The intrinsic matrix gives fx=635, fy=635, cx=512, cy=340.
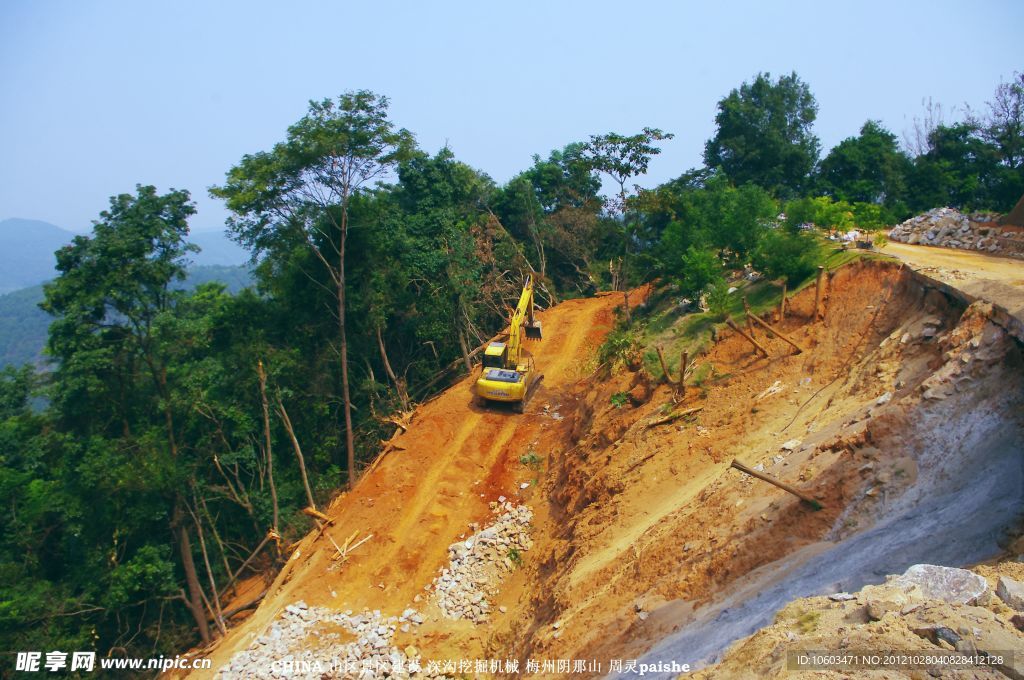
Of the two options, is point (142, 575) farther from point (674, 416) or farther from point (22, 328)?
point (22, 328)

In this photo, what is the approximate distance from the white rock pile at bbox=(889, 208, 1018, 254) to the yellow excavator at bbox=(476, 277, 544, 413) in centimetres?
1143

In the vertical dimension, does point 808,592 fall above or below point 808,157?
below

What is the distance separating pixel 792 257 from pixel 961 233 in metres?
5.11

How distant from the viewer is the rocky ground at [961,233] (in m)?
14.6

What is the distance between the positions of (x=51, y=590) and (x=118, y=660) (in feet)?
7.79

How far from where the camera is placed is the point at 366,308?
2055 cm

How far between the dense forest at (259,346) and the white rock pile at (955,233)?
66.3 inches

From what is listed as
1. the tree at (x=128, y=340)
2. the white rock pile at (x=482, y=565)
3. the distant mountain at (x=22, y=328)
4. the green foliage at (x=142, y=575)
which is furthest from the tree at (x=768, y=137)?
the distant mountain at (x=22, y=328)

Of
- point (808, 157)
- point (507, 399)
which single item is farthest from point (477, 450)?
point (808, 157)

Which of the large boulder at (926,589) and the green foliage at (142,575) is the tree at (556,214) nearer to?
the green foliage at (142,575)

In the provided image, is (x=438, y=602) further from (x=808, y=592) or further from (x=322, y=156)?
(x=322, y=156)

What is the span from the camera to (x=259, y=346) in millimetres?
18406

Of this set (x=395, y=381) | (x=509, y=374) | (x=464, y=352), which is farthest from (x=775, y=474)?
(x=464, y=352)

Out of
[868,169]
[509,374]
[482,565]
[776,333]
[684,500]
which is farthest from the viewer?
[868,169]
